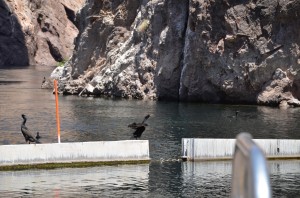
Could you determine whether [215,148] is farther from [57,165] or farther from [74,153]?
[57,165]

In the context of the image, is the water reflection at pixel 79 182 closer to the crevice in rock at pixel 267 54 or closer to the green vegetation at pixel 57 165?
the green vegetation at pixel 57 165

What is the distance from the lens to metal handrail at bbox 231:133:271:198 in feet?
11.9

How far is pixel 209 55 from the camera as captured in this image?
246 feet

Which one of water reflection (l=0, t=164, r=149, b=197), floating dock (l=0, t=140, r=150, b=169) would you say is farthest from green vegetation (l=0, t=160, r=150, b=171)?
water reflection (l=0, t=164, r=149, b=197)

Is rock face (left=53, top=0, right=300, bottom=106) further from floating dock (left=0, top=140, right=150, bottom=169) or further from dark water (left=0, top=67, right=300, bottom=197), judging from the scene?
floating dock (left=0, top=140, right=150, bottom=169)

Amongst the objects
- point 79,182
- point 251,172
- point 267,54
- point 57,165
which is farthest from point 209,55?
point 251,172

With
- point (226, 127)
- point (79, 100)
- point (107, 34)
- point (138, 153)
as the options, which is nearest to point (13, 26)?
point (107, 34)

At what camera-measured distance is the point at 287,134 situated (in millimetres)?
47344

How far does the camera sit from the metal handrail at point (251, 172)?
11.9 ft

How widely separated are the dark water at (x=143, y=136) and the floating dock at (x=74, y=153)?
0.73m

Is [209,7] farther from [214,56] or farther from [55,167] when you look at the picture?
[55,167]

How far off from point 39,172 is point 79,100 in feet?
161

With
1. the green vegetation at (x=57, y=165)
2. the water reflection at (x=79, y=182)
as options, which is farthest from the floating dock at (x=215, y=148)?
the green vegetation at (x=57, y=165)

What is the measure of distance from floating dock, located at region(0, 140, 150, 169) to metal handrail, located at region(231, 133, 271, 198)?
2944 centimetres
